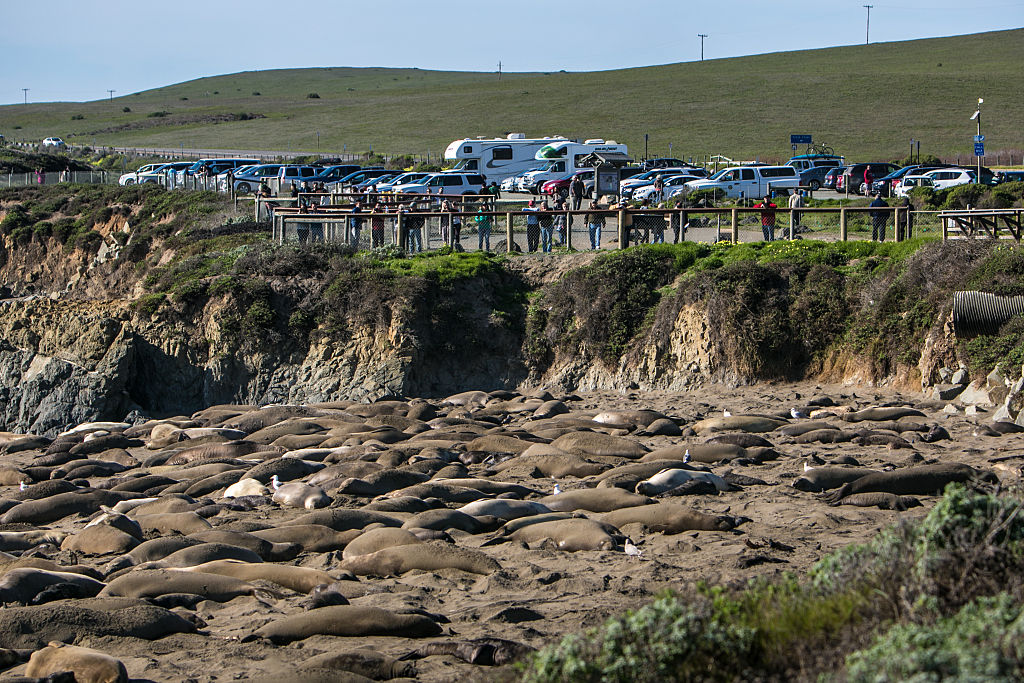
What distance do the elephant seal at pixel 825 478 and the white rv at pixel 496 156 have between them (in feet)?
127

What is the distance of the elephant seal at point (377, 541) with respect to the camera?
10.5 metres

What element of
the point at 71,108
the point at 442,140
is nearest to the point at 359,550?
the point at 442,140

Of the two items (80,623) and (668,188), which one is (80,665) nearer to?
(80,623)

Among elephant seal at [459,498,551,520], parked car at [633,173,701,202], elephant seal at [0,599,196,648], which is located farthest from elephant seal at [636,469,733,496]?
parked car at [633,173,701,202]

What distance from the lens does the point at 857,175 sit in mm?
47156

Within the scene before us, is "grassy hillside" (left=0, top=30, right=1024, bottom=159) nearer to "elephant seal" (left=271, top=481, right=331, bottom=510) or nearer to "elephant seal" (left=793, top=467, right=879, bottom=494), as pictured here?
"elephant seal" (left=793, top=467, right=879, bottom=494)

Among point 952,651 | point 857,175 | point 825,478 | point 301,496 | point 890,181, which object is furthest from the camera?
point 857,175

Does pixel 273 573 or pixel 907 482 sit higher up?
pixel 907 482

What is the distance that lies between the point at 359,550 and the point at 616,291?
12.7 meters

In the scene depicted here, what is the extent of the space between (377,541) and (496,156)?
41.6m

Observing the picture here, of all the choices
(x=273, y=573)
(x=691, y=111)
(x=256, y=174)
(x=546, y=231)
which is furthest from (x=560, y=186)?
(x=691, y=111)

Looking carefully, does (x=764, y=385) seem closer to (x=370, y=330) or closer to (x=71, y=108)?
(x=370, y=330)

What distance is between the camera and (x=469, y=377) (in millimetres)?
23109

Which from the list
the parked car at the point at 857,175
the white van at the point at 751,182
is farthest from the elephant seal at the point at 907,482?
the parked car at the point at 857,175
